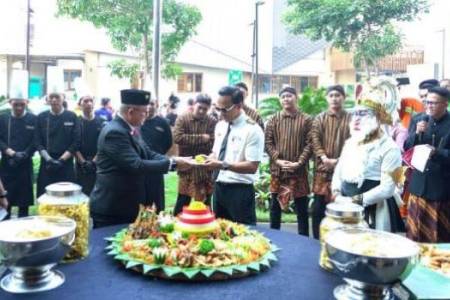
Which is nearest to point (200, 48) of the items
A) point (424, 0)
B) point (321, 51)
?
point (321, 51)

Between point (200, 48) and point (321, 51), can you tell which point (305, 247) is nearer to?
point (200, 48)

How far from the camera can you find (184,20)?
46.3 feet

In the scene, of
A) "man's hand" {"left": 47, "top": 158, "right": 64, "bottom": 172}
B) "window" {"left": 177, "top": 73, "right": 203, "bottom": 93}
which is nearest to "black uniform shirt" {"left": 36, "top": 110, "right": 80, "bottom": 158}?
"man's hand" {"left": 47, "top": 158, "right": 64, "bottom": 172}

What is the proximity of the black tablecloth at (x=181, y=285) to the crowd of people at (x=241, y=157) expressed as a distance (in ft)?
1.31

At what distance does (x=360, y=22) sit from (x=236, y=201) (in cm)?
1174

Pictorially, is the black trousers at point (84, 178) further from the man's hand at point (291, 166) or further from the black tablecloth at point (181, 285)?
the black tablecloth at point (181, 285)

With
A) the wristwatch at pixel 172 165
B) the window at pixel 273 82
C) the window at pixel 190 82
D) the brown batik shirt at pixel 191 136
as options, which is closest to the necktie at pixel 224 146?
the wristwatch at pixel 172 165

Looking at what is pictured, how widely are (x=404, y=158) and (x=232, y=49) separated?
1921cm

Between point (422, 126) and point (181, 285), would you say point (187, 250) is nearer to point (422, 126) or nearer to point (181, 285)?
point (181, 285)

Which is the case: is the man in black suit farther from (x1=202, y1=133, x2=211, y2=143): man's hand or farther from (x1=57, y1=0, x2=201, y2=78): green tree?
(x1=57, y1=0, x2=201, y2=78): green tree

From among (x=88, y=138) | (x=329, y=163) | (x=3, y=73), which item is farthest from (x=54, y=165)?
(x=3, y=73)

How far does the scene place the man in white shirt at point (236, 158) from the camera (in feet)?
11.5

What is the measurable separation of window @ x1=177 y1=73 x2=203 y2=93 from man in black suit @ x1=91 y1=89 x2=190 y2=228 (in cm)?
1841

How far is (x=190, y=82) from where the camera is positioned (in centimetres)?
2142
